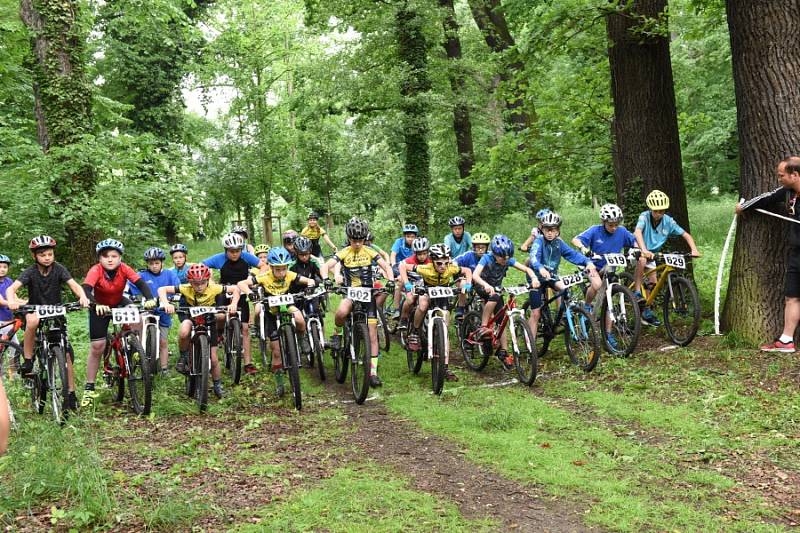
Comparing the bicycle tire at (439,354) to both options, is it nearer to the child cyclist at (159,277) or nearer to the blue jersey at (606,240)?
the blue jersey at (606,240)

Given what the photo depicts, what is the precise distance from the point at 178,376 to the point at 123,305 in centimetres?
217

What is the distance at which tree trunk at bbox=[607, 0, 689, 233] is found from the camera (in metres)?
11.0

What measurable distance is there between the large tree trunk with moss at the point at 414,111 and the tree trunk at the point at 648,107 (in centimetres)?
1060

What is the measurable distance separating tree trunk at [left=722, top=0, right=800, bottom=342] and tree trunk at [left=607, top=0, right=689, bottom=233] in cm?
248

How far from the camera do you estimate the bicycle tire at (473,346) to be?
966 cm

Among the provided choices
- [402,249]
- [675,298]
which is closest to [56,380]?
[402,249]

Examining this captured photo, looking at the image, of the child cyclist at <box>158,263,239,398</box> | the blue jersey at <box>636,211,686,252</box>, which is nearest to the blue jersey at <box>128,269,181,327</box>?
the child cyclist at <box>158,263,239,398</box>

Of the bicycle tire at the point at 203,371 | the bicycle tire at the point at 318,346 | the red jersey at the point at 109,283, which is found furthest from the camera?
the bicycle tire at the point at 318,346

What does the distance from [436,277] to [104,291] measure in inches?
169

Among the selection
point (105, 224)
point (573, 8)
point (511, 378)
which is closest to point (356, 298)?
point (511, 378)

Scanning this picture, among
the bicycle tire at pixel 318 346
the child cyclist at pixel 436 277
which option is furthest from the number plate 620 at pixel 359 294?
the bicycle tire at pixel 318 346

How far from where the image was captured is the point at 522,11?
16.8m

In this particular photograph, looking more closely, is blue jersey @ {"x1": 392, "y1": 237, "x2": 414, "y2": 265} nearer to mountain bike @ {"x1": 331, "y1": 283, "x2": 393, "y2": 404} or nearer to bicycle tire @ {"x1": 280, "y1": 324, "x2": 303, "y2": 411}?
mountain bike @ {"x1": 331, "y1": 283, "x2": 393, "y2": 404}

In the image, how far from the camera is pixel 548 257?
387 inches
